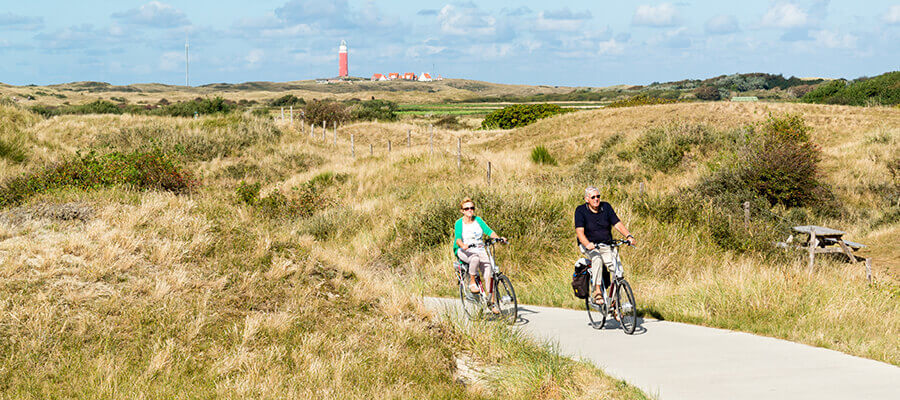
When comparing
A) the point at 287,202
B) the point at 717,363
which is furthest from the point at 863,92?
the point at 717,363

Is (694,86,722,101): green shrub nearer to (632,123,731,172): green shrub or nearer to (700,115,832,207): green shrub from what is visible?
(632,123,731,172): green shrub

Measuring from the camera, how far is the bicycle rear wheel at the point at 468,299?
29.4ft

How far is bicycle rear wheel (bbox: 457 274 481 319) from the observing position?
29.4 ft

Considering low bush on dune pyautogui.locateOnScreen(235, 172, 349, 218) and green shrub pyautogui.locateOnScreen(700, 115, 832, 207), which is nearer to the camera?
low bush on dune pyautogui.locateOnScreen(235, 172, 349, 218)

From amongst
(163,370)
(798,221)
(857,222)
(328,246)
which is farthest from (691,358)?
(857,222)

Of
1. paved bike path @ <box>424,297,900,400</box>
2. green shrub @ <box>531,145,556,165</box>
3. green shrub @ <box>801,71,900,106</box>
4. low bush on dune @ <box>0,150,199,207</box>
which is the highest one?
green shrub @ <box>801,71,900,106</box>

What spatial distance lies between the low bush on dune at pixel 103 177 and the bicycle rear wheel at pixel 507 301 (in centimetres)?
873

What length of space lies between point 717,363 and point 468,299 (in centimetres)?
346

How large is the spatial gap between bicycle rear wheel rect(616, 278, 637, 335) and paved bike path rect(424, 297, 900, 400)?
0.13 m

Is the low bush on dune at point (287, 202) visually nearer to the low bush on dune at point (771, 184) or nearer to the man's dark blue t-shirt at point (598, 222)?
the low bush on dune at point (771, 184)

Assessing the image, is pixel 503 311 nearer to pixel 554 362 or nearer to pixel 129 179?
pixel 554 362

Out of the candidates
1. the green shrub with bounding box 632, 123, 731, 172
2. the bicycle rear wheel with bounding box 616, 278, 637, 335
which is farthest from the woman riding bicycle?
the green shrub with bounding box 632, 123, 731, 172

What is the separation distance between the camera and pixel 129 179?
16188 millimetres

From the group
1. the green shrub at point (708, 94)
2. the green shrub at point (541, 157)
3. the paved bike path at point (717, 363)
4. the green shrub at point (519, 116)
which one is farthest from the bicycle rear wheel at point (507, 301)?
the green shrub at point (708, 94)
